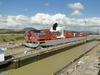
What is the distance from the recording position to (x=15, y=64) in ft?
68.6

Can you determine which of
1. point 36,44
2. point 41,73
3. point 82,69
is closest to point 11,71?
point 41,73

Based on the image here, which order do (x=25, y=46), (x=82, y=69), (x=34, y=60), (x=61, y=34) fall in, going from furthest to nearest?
(x=61, y=34)
(x=25, y=46)
(x=34, y=60)
(x=82, y=69)

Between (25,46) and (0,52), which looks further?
(25,46)

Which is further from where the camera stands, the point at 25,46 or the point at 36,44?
the point at 25,46

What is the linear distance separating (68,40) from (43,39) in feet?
70.0

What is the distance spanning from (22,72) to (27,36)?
25591 mm

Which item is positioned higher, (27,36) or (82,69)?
(27,36)

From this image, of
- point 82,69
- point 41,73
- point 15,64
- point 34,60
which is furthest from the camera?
point 34,60

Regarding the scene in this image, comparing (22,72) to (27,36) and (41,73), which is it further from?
(27,36)

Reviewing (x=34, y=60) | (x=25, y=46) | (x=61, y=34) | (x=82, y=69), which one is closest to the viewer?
(x=82, y=69)

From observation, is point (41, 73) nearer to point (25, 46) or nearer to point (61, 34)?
point (25, 46)

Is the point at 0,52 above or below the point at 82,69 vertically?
above

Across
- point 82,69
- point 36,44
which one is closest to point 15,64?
point 82,69

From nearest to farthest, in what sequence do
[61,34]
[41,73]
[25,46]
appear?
[41,73] < [25,46] < [61,34]
